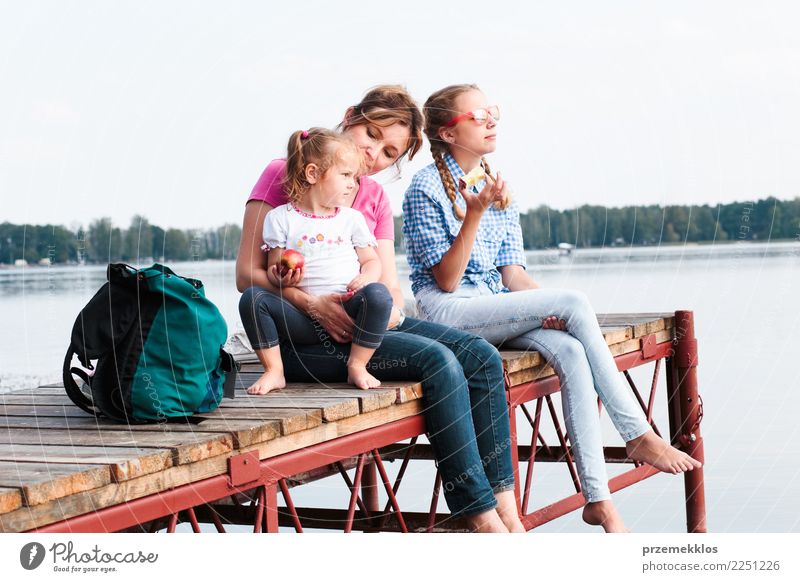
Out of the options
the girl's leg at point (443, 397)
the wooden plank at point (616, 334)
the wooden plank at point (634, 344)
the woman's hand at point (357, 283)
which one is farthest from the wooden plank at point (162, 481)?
the wooden plank at point (634, 344)

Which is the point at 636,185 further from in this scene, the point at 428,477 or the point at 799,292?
the point at 799,292

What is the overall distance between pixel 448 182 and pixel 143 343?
1492 millimetres

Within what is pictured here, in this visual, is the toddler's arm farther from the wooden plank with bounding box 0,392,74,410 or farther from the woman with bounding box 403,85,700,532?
the wooden plank with bounding box 0,392,74,410

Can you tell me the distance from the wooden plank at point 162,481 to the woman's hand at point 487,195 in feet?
2.29

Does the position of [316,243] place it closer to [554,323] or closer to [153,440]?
[153,440]

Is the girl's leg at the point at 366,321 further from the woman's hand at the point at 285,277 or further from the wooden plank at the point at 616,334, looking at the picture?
the wooden plank at the point at 616,334

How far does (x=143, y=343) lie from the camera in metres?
2.72

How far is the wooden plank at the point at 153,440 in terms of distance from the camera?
251 centimetres

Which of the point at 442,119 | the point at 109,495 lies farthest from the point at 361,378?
the point at 442,119

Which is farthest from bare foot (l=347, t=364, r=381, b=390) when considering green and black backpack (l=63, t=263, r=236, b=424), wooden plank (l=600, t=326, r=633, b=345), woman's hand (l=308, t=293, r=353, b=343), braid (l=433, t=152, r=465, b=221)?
wooden plank (l=600, t=326, r=633, b=345)

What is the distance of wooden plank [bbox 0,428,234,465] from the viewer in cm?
251

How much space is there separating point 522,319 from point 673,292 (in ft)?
9.42

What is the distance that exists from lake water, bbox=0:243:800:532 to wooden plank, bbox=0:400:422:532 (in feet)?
1.72
